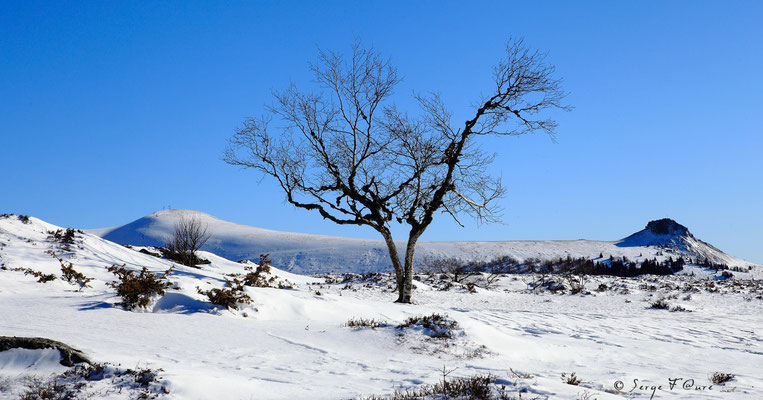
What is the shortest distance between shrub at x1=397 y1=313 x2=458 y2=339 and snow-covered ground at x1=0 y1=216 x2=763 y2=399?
15 cm

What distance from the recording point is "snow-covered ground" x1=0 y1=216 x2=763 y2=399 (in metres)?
4.75

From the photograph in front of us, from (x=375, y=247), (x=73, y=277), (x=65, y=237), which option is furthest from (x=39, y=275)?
(x=375, y=247)

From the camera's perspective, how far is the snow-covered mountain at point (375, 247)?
4900 cm

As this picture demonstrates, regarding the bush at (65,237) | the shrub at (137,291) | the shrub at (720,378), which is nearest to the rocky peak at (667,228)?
the shrub at (720,378)

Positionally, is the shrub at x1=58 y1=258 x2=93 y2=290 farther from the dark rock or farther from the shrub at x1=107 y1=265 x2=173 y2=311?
the dark rock

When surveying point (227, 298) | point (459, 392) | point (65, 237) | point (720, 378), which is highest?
point (65, 237)

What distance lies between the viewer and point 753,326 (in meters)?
12.1

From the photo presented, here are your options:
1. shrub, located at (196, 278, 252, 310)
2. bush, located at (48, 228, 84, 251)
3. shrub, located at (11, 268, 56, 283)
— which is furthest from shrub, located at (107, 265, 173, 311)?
bush, located at (48, 228, 84, 251)

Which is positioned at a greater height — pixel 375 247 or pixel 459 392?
pixel 375 247

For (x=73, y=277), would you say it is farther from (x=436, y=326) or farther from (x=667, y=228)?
(x=667, y=228)

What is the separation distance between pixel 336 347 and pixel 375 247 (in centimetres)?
4763

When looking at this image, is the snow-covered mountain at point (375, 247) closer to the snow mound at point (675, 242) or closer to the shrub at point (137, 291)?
the snow mound at point (675, 242)

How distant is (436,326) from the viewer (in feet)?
25.4

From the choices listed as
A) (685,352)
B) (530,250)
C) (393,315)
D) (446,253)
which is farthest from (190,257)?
(530,250)
